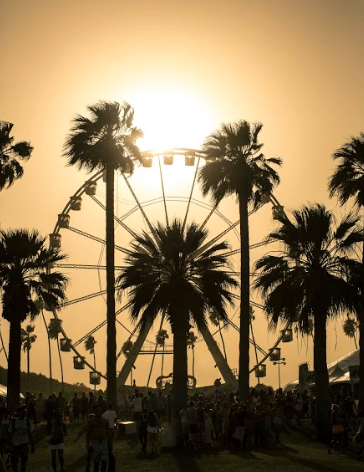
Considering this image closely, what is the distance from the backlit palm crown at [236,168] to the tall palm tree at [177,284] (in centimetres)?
594

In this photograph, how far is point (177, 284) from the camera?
113 ft

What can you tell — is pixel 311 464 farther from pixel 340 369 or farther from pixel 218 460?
pixel 340 369

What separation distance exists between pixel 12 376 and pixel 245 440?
41.9ft

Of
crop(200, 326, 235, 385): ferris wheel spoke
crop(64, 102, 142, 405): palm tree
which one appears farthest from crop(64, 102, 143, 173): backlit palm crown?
crop(200, 326, 235, 385): ferris wheel spoke

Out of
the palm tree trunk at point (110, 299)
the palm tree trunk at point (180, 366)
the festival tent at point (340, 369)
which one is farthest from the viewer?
the festival tent at point (340, 369)

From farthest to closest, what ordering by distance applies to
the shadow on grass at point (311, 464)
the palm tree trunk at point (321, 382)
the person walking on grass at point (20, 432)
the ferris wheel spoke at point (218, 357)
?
1. the ferris wheel spoke at point (218, 357)
2. the palm tree trunk at point (321, 382)
3. the shadow on grass at point (311, 464)
4. the person walking on grass at point (20, 432)

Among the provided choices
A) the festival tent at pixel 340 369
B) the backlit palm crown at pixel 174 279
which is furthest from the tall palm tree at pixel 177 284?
the festival tent at pixel 340 369

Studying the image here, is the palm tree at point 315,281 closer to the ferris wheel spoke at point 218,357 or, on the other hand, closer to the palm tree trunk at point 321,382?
the palm tree trunk at point 321,382

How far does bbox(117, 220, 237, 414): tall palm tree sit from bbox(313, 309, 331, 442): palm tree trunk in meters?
3.42

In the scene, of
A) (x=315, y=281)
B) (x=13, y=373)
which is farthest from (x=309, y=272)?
(x=13, y=373)

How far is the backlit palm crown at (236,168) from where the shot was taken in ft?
134

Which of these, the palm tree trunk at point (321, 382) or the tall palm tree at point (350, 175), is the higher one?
the tall palm tree at point (350, 175)

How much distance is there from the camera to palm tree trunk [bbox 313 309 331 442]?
33.0m

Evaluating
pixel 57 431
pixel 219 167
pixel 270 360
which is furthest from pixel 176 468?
pixel 270 360
